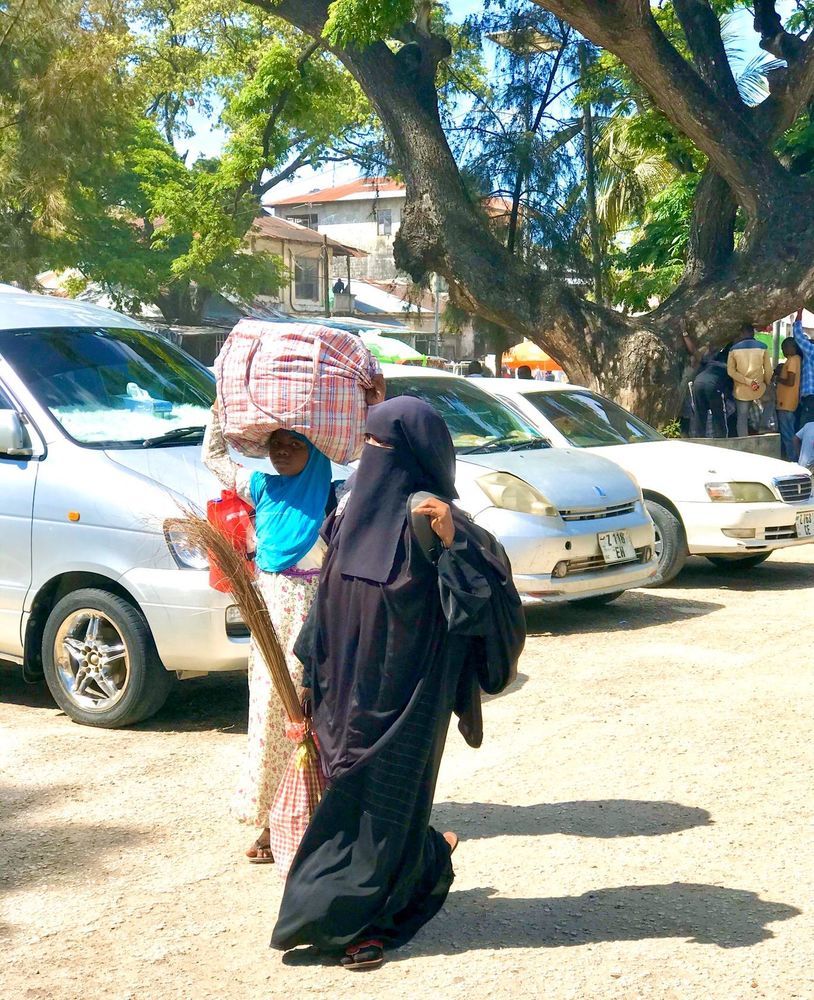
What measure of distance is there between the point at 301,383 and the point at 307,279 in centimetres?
5361

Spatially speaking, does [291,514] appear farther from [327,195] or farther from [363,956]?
[327,195]

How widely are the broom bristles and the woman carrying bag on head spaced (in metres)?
0.09

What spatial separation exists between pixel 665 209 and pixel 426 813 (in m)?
20.3

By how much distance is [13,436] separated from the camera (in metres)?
6.18

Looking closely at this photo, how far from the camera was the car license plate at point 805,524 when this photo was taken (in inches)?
Result: 402

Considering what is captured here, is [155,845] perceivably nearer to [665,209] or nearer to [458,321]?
[458,321]

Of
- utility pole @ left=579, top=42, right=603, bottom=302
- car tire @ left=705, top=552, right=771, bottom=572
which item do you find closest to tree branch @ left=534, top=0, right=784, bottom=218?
utility pole @ left=579, top=42, right=603, bottom=302

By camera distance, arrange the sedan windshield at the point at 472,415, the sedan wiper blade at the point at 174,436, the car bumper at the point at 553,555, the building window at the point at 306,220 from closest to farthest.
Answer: the sedan wiper blade at the point at 174,436
the car bumper at the point at 553,555
the sedan windshield at the point at 472,415
the building window at the point at 306,220

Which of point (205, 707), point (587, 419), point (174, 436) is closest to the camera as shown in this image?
point (174, 436)

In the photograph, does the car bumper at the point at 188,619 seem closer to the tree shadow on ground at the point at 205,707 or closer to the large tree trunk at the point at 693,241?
the tree shadow on ground at the point at 205,707

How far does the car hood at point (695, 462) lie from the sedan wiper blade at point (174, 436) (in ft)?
13.7

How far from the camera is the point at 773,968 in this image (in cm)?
369

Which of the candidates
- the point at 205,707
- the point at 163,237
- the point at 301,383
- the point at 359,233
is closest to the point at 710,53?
the point at 205,707

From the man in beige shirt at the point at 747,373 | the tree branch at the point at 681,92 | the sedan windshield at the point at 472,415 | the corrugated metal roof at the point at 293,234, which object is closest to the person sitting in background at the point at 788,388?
the man in beige shirt at the point at 747,373
